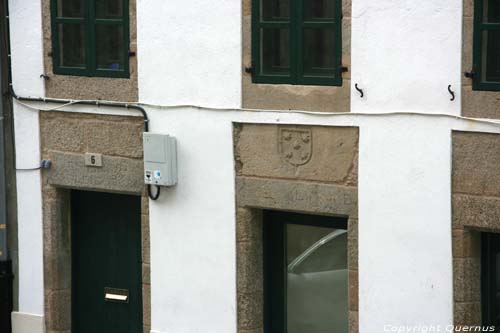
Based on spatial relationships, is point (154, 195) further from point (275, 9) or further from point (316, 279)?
point (275, 9)

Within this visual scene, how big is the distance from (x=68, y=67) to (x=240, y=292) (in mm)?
2688

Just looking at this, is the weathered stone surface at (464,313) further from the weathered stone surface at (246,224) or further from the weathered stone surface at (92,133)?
the weathered stone surface at (92,133)

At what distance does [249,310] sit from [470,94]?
2837mm

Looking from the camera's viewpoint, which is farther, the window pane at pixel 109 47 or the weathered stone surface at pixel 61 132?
the weathered stone surface at pixel 61 132

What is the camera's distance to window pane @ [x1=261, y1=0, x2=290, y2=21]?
1173cm

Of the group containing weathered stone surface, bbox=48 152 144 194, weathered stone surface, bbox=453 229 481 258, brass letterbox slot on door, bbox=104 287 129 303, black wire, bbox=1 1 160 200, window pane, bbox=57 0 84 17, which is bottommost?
brass letterbox slot on door, bbox=104 287 129 303

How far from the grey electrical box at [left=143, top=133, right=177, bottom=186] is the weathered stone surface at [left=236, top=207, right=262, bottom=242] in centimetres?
71

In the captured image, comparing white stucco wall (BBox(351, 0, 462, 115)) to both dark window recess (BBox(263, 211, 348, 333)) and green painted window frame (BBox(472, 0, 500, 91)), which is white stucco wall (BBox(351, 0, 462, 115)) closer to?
green painted window frame (BBox(472, 0, 500, 91))

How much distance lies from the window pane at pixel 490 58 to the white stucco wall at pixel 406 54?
0.20 m

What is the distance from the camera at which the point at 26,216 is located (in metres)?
13.5

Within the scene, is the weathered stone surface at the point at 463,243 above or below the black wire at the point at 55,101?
below

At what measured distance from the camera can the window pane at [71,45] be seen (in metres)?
13.0

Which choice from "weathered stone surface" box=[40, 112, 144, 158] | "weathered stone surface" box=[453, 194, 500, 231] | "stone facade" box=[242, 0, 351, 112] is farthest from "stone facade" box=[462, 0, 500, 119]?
"weathered stone surface" box=[40, 112, 144, 158]

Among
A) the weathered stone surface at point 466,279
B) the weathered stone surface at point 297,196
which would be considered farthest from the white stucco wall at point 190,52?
the weathered stone surface at point 466,279
